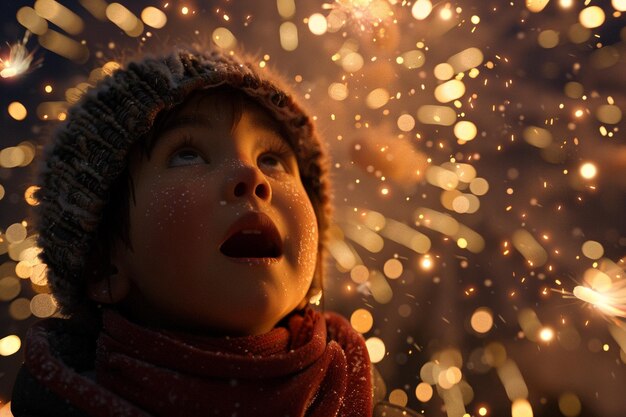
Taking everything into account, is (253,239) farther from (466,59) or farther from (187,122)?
(466,59)

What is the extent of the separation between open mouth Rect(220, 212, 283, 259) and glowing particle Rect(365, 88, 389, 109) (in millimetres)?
804

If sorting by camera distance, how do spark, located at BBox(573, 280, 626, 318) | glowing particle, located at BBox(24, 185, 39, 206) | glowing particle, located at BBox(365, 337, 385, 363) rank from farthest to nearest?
glowing particle, located at BBox(365, 337, 385, 363) < spark, located at BBox(573, 280, 626, 318) < glowing particle, located at BBox(24, 185, 39, 206)

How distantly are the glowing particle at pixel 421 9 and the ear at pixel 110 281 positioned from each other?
40.5 inches

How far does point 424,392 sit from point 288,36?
1075 mm

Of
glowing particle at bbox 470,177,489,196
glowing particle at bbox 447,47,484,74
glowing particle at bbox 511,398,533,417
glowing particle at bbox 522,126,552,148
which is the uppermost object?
glowing particle at bbox 447,47,484,74

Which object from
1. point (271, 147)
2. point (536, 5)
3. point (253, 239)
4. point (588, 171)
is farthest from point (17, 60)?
point (588, 171)

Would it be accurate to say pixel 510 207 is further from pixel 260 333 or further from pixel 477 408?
pixel 260 333

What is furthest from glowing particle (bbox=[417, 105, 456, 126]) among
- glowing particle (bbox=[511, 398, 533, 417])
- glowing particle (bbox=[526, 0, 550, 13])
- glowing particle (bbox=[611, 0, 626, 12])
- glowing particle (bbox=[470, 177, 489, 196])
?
glowing particle (bbox=[511, 398, 533, 417])

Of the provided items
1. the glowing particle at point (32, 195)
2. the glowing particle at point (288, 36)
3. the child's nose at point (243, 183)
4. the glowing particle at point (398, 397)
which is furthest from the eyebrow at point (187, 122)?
the glowing particle at point (398, 397)

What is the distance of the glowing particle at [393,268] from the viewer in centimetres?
158

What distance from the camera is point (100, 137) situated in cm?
85

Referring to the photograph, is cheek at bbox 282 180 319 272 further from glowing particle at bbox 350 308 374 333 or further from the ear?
glowing particle at bbox 350 308 374 333

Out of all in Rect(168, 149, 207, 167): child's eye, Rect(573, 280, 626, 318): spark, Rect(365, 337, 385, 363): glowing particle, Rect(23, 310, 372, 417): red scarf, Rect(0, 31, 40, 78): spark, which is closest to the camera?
Rect(23, 310, 372, 417): red scarf

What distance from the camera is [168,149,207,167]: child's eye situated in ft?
2.71
